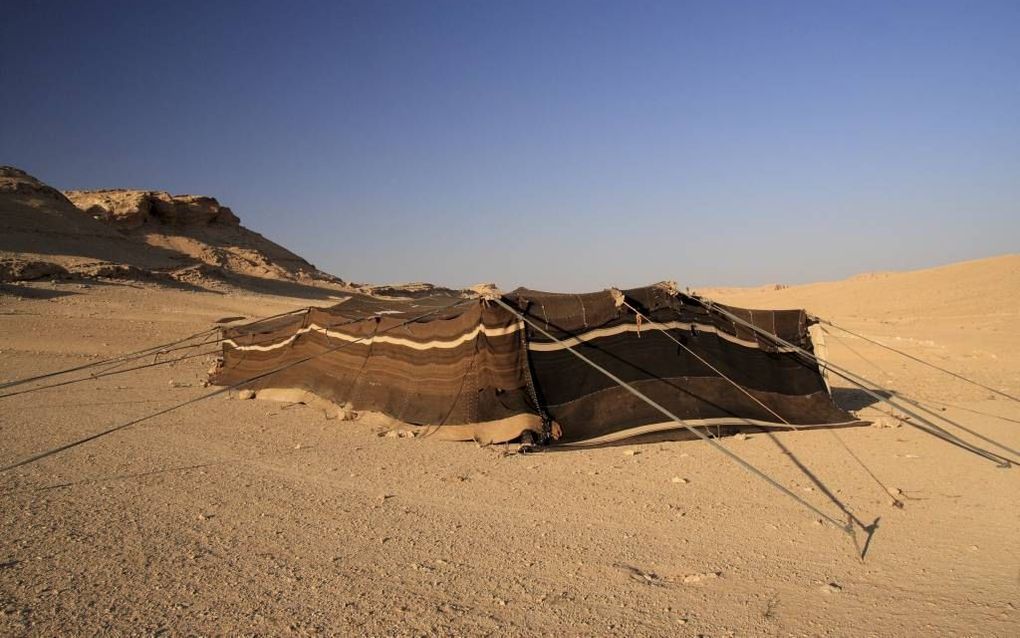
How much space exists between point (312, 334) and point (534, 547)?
7486mm

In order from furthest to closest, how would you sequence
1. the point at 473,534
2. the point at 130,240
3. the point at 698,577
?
the point at 130,240 < the point at 473,534 < the point at 698,577

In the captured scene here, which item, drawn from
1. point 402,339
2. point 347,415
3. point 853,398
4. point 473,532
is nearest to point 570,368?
point 402,339

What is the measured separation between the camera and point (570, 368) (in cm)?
875

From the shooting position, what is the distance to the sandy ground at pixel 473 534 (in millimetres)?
3881

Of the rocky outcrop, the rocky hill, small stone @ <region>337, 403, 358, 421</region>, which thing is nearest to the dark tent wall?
small stone @ <region>337, 403, 358, 421</region>

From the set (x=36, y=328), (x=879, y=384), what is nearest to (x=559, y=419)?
(x=879, y=384)

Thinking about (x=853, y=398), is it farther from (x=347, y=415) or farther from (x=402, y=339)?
(x=347, y=415)

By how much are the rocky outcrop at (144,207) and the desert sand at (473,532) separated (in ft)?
134

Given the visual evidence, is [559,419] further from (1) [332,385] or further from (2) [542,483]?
(1) [332,385]

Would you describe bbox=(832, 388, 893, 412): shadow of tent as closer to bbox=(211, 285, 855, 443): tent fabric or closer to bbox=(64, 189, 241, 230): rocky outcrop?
bbox=(211, 285, 855, 443): tent fabric

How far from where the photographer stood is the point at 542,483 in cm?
681

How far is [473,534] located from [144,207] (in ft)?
162

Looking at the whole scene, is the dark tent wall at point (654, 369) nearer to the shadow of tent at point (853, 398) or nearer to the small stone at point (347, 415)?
the shadow of tent at point (853, 398)

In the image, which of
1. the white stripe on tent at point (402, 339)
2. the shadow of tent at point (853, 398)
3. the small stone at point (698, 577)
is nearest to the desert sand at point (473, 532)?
the small stone at point (698, 577)
